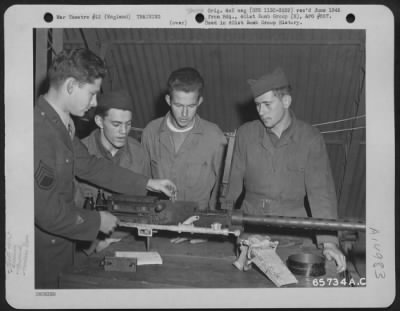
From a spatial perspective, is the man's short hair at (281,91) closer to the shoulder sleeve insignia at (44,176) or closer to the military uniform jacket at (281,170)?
the military uniform jacket at (281,170)

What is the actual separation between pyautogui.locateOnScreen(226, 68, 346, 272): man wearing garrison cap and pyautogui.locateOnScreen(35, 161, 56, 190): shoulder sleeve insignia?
813 millimetres

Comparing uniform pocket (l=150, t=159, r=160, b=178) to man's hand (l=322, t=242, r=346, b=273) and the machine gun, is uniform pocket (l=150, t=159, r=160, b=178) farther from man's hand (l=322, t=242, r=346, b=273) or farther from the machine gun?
man's hand (l=322, t=242, r=346, b=273)

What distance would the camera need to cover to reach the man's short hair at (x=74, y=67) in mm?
1573

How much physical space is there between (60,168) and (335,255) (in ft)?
3.33

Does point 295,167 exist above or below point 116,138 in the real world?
below

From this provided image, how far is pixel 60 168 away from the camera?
1531 mm

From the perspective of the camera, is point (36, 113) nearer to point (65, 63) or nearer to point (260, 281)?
point (65, 63)

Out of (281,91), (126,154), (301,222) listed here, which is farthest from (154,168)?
(301,222)

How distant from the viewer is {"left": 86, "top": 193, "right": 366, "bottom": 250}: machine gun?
138cm

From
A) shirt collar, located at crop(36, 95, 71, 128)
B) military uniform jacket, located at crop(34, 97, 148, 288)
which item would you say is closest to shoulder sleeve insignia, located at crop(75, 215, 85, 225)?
military uniform jacket, located at crop(34, 97, 148, 288)

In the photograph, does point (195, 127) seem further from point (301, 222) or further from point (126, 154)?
point (301, 222)

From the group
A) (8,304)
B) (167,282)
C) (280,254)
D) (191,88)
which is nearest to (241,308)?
(280,254)

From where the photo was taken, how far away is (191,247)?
1.56 meters

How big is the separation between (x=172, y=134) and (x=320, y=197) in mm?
743
